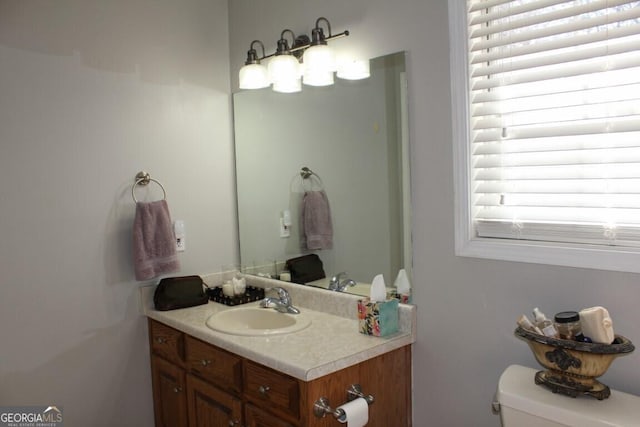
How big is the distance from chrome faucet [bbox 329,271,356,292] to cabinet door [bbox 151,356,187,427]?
0.76m

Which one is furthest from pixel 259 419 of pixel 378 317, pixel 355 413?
pixel 378 317

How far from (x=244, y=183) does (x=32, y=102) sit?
1042mm

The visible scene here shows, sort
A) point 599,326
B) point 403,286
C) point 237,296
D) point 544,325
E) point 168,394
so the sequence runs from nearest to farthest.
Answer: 1. point 599,326
2. point 544,325
3. point 403,286
4. point 168,394
5. point 237,296

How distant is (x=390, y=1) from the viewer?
74.9 inches

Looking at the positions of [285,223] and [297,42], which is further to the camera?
[285,223]

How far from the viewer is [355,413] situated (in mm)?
1565

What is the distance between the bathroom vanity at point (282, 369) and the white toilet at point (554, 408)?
1.56ft

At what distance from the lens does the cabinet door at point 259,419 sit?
5.51ft

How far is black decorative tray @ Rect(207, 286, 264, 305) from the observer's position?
2385 millimetres

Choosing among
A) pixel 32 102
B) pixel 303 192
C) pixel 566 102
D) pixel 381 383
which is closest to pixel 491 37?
pixel 566 102

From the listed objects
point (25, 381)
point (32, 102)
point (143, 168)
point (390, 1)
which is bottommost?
point (25, 381)

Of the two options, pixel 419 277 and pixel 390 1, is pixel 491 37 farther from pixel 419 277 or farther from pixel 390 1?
pixel 419 277

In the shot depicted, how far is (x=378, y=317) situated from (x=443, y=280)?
0.90ft

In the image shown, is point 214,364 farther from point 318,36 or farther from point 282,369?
point 318,36
